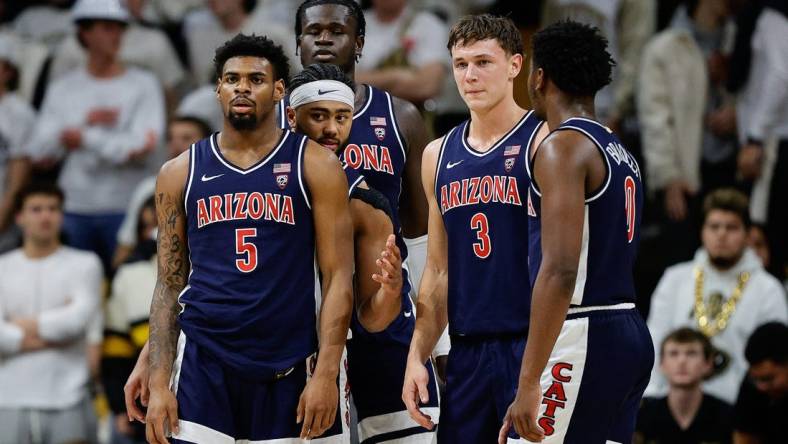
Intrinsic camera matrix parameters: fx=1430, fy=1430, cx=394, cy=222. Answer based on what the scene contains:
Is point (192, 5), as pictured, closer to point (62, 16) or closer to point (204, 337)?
point (62, 16)

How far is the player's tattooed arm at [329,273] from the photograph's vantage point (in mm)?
5324

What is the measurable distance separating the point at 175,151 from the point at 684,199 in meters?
3.67

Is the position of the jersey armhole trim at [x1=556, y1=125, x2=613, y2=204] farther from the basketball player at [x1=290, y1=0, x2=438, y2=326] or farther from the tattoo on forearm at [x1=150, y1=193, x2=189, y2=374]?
the tattoo on forearm at [x1=150, y1=193, x2=189, y2=374]

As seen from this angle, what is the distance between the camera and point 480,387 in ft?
18.2

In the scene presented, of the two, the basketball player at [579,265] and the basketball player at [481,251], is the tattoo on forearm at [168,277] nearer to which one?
the basketball player at [481,251]

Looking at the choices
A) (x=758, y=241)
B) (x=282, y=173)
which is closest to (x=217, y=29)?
(x=758, y=241)

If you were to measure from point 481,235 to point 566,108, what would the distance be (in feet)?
2.05

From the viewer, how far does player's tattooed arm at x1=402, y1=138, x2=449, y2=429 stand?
557 centimetres

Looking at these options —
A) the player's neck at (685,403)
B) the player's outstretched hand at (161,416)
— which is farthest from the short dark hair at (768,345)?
the player's outstretched hand at (161,416)

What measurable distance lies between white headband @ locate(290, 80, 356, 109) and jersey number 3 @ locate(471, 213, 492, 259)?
724 millimetres

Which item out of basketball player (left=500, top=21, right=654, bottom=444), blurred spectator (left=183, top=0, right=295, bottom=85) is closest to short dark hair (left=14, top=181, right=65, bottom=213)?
blurred spectator (left=183, top=0, right=295, bottom=85)

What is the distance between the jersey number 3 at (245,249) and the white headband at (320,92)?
0.68m

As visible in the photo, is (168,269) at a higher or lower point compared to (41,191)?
lower

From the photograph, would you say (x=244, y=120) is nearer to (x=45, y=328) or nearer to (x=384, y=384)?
(x=384, y=384)
